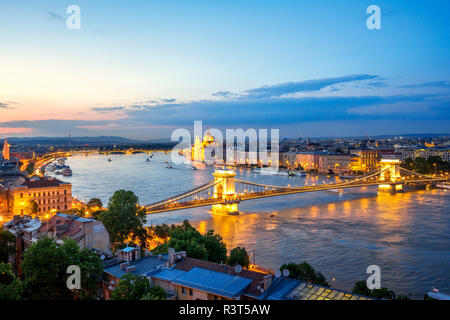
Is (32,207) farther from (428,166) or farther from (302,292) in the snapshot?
(428,166)

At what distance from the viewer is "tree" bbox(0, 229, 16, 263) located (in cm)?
961

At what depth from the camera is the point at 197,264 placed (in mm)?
7375

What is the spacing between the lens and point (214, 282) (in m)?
6.18

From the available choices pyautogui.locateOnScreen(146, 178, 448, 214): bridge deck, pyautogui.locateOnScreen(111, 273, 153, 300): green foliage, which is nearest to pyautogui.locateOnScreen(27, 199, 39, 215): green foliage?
pyautogui.locateOnScreen(146, 178, 448, 214): bridge deck

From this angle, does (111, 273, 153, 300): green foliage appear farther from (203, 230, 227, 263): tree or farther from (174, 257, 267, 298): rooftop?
(203, 230, 227, 263): tree

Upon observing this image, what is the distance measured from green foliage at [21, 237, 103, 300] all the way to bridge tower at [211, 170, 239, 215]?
575 inches

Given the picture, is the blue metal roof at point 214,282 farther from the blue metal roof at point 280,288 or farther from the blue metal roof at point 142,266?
the blue metal roof at point 142,266

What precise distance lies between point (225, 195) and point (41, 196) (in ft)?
31.3

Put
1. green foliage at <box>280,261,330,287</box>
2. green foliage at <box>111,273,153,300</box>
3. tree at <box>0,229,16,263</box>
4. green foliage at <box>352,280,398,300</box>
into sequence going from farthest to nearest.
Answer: tree at <box>0,229,16,263</box> → green foliage at <box>280,261,330,287</box> → green foliage at <box>352,280,398,300</box> → green foliage at <box>111,273,153,300</box>

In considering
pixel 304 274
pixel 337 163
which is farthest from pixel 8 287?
pixel 337 163

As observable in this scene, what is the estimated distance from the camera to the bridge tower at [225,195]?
853 inches

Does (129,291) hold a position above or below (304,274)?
above

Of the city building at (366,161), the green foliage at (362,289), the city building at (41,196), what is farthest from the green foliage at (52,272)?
the city building at (366,161)
